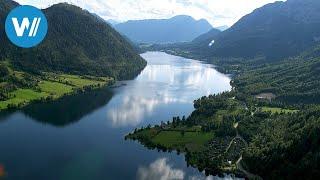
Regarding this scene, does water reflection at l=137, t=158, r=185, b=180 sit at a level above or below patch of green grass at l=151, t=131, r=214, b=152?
below

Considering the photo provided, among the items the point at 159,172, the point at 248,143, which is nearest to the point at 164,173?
the point at 159,172

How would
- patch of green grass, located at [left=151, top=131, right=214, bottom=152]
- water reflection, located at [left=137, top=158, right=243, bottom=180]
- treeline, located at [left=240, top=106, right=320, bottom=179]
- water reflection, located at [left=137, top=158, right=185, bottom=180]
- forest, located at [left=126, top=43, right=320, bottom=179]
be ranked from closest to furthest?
treeline, located at [left=240, top=106, right=320, bottom=179] → forest, located at [left=126, top=43, right=320, bottom=179] → water reflection, located at [left=137, top=158, right=243, bottom=180] → water reflection, located at [left=137, top=158, right=185, bottom=180] → patch of green grass, located at [left=151, top=131, right=214, bottom=152]

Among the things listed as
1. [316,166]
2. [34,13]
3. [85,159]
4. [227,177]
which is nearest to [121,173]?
[85,159]

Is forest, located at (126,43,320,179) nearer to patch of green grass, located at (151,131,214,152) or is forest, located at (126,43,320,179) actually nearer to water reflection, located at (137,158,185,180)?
patch of green grass, located at (151,131,214,152)

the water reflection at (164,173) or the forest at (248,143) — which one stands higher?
the forest at (248,143)

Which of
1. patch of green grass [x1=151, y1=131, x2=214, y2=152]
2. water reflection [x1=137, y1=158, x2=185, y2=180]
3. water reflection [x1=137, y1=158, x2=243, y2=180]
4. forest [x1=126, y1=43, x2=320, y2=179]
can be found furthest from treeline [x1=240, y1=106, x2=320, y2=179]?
water reflection [x1=137, y1=158, x2=185, y2=180]

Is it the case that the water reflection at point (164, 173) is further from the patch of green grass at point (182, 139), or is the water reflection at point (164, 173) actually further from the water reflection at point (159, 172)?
the patch of green grass at point (182, 139)

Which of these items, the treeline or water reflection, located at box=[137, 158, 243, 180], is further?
water reflection, located at box=[137, 158, 243, 180]

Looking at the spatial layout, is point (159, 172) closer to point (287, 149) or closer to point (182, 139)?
point (182, 139)

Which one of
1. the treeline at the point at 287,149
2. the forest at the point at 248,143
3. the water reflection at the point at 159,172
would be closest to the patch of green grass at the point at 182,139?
the forest at the point at 248,143
